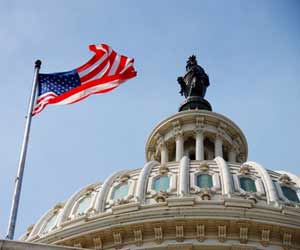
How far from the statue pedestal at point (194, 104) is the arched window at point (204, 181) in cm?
1689

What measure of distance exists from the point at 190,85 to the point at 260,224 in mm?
26141

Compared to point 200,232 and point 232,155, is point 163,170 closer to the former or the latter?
point 200,232

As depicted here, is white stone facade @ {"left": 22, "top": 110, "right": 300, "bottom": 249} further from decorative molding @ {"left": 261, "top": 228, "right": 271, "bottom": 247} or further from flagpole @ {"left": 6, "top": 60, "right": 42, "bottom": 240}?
flagpole @ {"left": 6, "top": 60, "right": 42, "bottom": 240}

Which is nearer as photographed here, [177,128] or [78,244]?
[78,244]

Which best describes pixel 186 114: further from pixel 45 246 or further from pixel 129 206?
pixel 45 246

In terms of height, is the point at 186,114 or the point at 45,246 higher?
the point at 186,114

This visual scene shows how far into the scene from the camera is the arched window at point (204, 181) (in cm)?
4369

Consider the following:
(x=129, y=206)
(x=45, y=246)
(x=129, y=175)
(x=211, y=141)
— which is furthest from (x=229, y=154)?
(x=45, y=246)

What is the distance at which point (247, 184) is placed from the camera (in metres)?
44.2

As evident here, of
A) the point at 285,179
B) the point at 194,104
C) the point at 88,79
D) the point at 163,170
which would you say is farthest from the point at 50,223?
the point at 194,104

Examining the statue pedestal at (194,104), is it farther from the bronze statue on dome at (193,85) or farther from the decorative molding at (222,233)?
the decorative molding at (222,233)

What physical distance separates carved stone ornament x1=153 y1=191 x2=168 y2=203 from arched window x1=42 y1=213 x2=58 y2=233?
234 inches

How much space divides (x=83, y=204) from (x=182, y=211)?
24.1 ft

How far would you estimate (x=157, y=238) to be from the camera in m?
38.8
